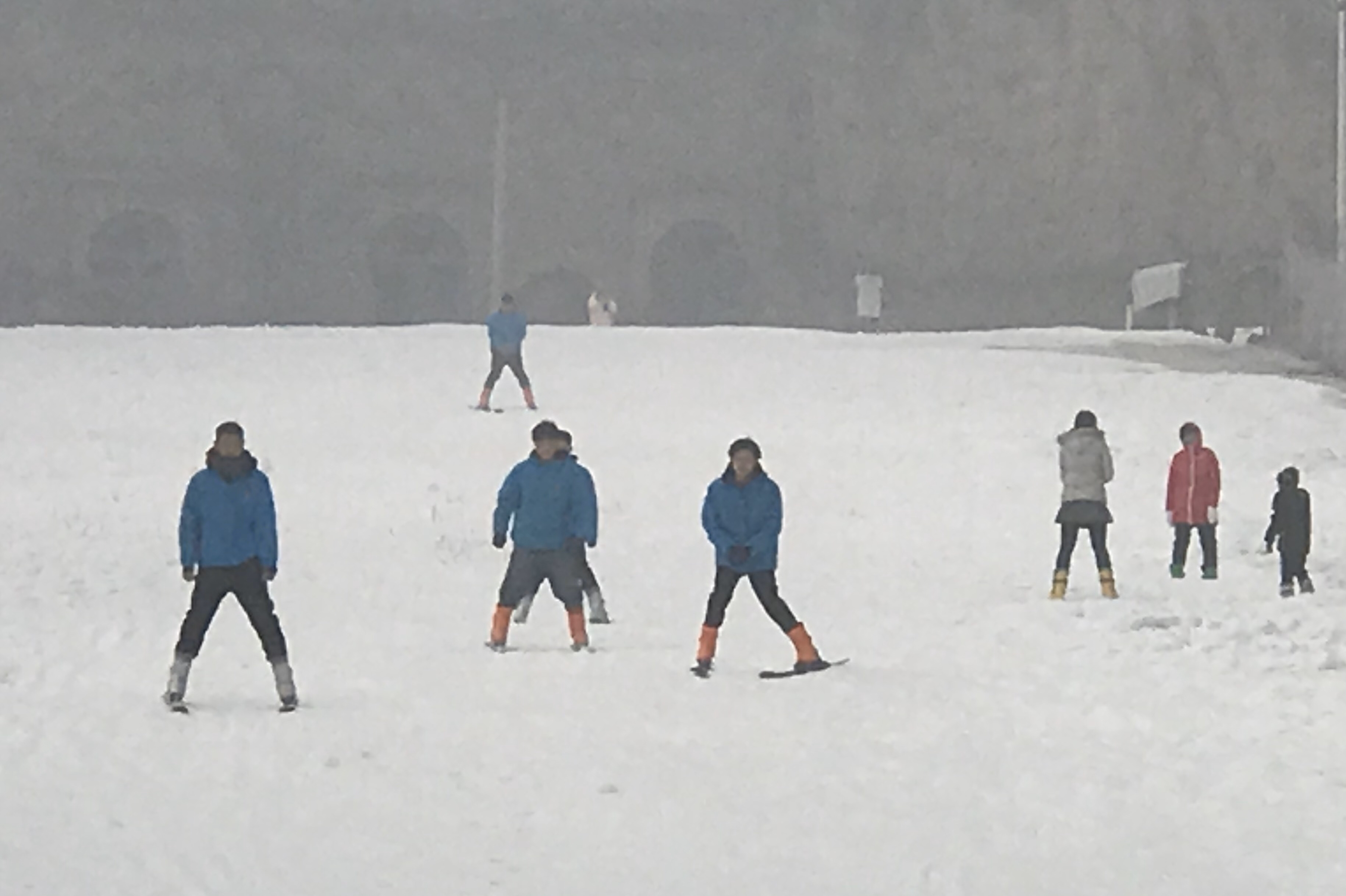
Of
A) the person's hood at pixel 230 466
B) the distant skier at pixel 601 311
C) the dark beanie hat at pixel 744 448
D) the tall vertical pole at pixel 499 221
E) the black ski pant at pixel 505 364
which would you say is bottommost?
the person's hood at pixel 230 466

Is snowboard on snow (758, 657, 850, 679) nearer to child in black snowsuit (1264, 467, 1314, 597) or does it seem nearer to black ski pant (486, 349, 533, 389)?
child in black snowsuit (1264, 467, 1314, 597)

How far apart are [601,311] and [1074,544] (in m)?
22.2

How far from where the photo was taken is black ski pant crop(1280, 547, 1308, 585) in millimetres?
13219

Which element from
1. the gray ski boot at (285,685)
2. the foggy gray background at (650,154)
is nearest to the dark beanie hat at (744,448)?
the gray ski boot at (285,685)

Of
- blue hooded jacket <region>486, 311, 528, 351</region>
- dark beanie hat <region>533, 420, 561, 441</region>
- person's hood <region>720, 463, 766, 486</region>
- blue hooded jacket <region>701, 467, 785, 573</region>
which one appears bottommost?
blue hooded jacket <region>701, 467, 785, 573</region>

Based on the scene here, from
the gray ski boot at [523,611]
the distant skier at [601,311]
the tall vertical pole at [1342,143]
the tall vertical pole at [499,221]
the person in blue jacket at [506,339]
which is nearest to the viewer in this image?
the gray ski boot at [523,611]

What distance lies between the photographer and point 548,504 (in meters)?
10.8

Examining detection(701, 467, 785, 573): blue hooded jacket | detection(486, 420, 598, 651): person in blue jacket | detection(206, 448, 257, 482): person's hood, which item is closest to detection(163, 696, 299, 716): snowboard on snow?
detection(206, 448, 257, 482): person's hood

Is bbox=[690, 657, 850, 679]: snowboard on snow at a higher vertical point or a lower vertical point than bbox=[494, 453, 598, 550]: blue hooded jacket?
lower

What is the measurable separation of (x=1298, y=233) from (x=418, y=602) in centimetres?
2473

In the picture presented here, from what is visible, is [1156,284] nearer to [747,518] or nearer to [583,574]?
[583,574]

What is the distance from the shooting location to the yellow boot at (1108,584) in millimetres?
13211

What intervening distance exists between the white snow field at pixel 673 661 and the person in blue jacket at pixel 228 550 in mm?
233

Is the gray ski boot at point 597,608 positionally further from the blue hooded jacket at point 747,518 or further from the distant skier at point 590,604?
the blue hooded jacket at point 747,518
